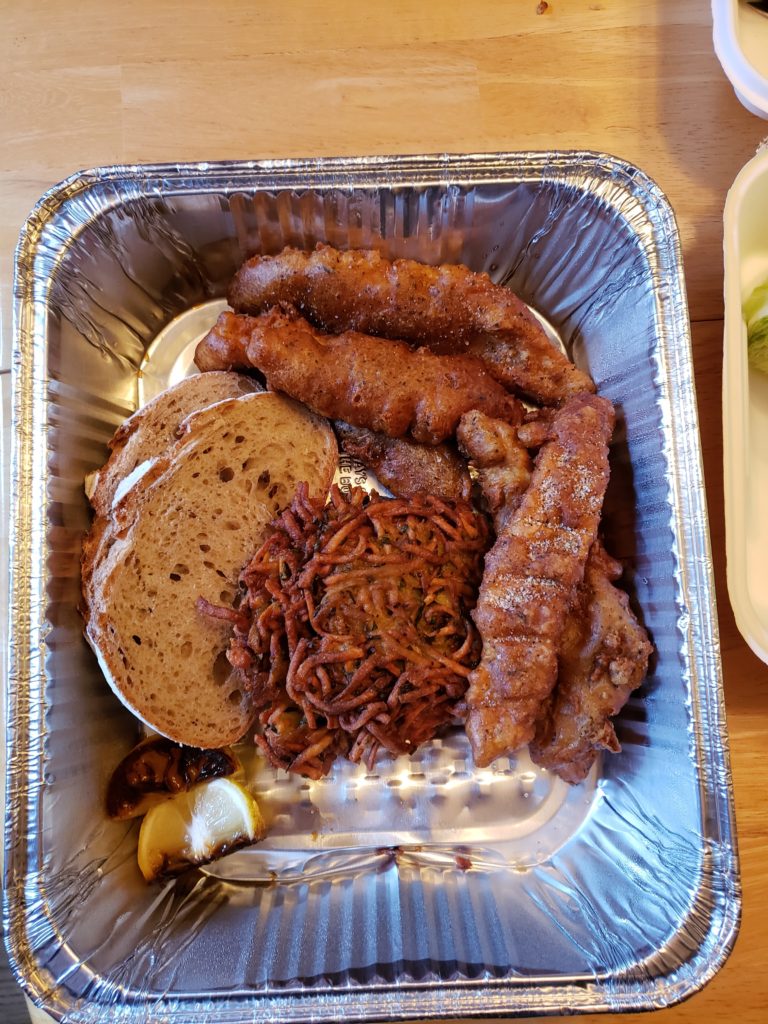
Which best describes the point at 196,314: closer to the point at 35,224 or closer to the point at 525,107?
the point at 35,224

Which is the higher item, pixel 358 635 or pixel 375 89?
pixel 375 89

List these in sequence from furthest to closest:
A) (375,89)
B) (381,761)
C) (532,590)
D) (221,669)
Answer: (375,89) → (381,761) → (221,669) → (532,590)

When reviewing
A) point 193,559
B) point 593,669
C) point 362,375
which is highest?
point 362,375

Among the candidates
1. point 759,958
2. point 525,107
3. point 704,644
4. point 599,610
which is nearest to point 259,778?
point 599,610

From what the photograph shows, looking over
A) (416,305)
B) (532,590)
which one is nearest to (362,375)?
(416,305)

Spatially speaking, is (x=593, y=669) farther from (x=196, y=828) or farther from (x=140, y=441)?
(x=140, y=441)

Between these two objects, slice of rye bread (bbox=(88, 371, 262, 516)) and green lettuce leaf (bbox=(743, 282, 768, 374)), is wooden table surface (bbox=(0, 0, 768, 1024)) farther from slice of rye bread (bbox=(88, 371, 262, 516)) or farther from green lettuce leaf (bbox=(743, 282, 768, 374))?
slice of rye bread (bbox=(88, 371, 262, 516))

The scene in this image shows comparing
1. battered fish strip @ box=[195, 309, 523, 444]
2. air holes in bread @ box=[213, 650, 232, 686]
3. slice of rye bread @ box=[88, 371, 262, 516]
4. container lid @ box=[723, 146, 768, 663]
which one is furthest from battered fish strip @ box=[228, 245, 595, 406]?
air holes in bread @ box=[213, 650, 232, 686]
